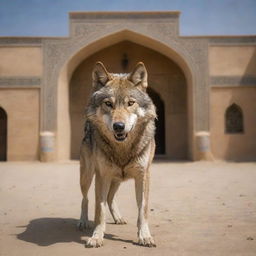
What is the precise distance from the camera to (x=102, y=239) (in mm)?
2744

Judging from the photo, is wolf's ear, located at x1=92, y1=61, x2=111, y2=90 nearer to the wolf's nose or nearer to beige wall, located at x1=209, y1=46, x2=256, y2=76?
the wolf's nose

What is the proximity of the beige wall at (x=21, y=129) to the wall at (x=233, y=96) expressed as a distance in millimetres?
6844

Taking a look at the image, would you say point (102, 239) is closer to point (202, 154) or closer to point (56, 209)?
point (56, 209)

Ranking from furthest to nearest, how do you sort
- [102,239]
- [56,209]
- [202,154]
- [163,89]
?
[163,89]
[202,154]
[56,209]
[102,239]

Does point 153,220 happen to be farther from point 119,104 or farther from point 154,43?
point 154,43

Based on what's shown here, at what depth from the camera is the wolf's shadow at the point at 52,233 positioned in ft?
9.45

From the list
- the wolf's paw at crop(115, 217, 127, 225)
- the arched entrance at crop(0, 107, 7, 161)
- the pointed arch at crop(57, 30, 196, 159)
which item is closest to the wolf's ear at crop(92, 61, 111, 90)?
the wolf's paw at crop(115, 217, 127, 225)

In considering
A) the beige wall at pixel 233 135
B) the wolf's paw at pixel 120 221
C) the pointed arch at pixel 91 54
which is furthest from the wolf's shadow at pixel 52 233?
the beige wall at pixel 233 135

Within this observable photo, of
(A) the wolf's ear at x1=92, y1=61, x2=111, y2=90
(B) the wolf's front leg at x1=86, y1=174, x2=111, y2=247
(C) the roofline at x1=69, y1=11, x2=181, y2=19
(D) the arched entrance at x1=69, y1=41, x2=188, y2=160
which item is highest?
(C) the roofline at x1=69, y1=11, x2=181, y2=19

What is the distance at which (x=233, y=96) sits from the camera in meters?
12.6

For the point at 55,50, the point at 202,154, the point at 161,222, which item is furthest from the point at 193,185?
the point at 55,50

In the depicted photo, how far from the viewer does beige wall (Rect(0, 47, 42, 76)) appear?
1264cm

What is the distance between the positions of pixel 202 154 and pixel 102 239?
9.89m

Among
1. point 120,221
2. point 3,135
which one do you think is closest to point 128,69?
point 3,135
